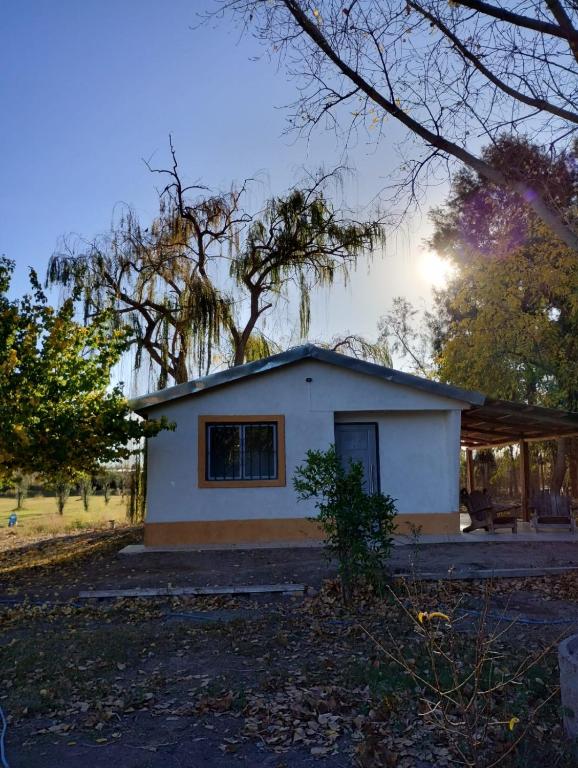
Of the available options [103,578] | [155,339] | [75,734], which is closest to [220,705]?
[75,734]

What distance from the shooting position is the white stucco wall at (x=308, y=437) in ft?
40.6

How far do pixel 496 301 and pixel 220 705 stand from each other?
645 inches

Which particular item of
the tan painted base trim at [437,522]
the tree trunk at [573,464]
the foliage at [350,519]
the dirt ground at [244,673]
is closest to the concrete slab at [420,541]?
the tan painted base trim at [437,522]

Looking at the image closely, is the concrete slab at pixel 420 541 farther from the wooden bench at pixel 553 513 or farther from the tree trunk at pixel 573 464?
the tree trunk at pixel 573 464

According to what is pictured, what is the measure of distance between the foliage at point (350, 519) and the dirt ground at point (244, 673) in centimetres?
37

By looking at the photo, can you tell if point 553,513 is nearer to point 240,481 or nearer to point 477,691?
point 240,481

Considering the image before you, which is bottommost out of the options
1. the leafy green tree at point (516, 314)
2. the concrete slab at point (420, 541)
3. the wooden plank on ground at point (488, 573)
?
the wooden plank on ground at point (488, 573)

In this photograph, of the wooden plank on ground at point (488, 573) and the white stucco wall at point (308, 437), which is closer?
the wooden plank on ground at point (488, 573)

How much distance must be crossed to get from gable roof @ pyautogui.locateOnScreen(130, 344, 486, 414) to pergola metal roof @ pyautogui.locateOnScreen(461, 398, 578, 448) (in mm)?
Result: 633

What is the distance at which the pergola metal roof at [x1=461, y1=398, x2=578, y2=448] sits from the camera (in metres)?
12.6

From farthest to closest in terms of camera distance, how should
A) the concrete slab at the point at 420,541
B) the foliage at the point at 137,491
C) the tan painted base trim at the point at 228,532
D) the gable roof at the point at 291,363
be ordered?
the foliage at the point at 137,491
the tan painted base trim at the point at 228,532
the gable roof at the point at 291,363
the concrete slab at the point at 420,541

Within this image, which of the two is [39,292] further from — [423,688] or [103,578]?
[423,688]

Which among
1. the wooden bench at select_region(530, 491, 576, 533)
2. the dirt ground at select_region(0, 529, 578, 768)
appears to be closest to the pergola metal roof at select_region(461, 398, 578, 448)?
the wooden bench at select_region(530, 491, 576, 533)

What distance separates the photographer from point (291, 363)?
1266 centimetres
